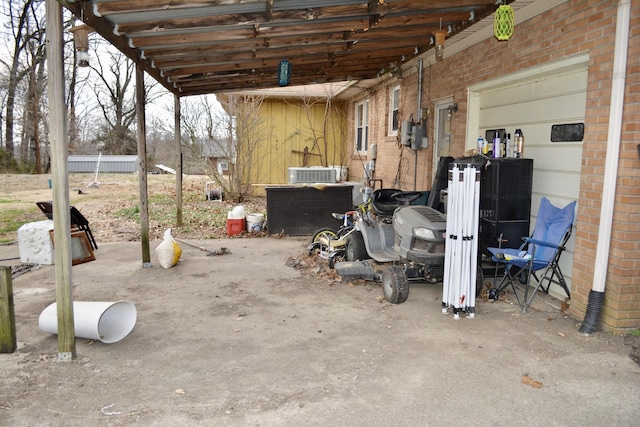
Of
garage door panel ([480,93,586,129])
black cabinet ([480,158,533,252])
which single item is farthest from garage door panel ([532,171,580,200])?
garage door panel ([480,93,586,129])

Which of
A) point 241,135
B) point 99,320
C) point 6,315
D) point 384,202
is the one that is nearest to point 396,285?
point 384,202

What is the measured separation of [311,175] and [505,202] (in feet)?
19.4

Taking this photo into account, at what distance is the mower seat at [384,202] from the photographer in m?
6.00

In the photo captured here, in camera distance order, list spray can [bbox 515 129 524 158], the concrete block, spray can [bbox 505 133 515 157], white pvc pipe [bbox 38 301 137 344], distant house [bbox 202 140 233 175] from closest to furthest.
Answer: white pvc pipe [bbox 38 301 137 344] < spray can [bbox 515 129 524 158] < spray can [bbox 505 133 515 157] < the concrete block < distant house [bbox 202 140 233 175]

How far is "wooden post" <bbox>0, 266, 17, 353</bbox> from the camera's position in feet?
12.6

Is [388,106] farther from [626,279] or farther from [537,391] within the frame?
[537,391]

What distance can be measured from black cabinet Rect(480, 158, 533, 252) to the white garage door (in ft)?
0.73

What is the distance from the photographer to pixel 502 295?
536cm

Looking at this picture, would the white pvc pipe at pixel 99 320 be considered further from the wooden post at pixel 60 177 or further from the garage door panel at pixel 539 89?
the garage door panel at pixel 539 89

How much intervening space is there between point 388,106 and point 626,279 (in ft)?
25.0

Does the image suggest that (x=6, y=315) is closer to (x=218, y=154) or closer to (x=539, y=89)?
(x=539, y=89)

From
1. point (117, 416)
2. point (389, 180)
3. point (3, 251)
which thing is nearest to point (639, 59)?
point (117, 416)

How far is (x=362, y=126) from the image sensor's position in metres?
13.5

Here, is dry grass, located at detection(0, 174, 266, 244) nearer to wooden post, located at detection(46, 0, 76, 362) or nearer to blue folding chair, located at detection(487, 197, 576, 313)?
wooden post, located at detection(46, 0, 76, 362)
